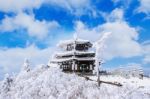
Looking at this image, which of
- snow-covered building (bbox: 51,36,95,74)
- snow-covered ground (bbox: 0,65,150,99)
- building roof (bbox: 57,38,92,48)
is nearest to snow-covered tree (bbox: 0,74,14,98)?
snow-covered ground (bbox: 0,65,150,99)

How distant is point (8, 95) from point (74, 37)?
40.7 meters

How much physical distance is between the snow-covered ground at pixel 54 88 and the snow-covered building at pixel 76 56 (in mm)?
30777

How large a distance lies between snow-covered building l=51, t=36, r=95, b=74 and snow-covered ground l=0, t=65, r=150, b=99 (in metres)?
30.8

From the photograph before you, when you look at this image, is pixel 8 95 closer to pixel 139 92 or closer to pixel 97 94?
pixel 97 94

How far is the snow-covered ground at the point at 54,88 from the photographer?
55.8 metres

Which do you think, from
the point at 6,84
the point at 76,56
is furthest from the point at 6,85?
the point at 76,56

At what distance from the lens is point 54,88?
57.4 meters

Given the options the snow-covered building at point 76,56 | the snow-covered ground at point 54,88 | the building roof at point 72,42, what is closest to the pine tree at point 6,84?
the snow-covered ground at point 54,88

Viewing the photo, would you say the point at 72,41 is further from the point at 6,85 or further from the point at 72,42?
the point at 6,85

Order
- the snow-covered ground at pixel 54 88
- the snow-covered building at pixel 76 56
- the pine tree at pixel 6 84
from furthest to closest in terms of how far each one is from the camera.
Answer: the snow-covered building at pixel 76 56 < the pine tree at pixel 6 84 < the snow-covered ground at pixel 54 88

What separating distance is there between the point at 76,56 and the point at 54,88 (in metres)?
37.8

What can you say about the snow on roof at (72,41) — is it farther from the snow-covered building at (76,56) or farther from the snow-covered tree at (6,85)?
the snow-covered tree at (6,85)

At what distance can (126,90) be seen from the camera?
59188 mm

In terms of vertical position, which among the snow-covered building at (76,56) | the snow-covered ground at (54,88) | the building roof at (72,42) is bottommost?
the snow-covered ground at (54,88)
